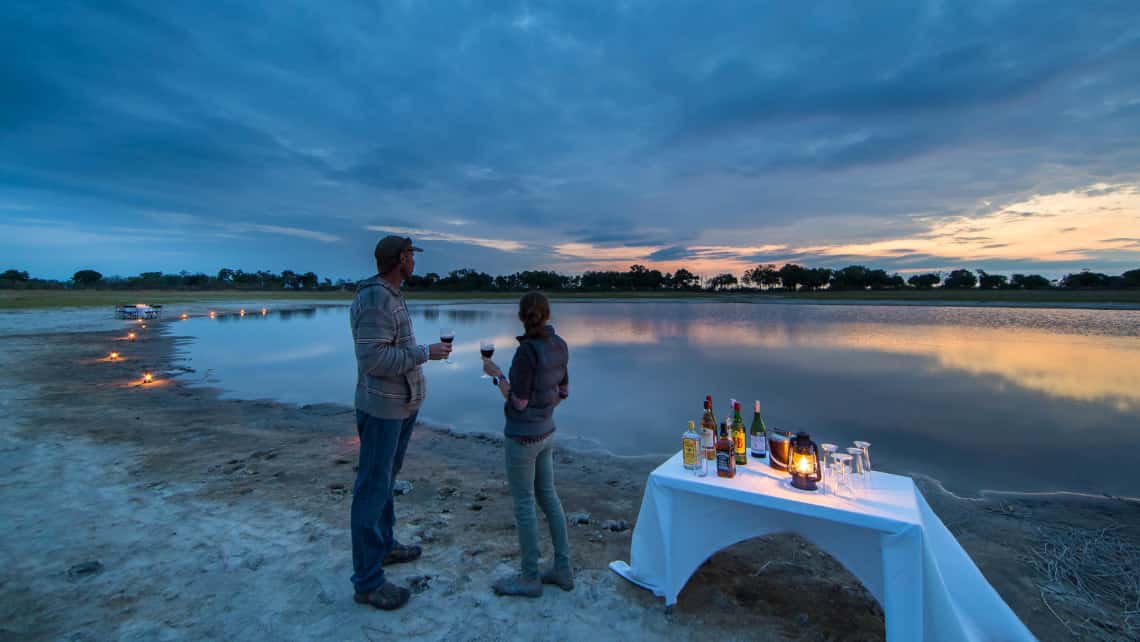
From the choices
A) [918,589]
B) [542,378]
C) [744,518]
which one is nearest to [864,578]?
[918,589]

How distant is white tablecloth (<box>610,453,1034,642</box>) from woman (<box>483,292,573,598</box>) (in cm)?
62

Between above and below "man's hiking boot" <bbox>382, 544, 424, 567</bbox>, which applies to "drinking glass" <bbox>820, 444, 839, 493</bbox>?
above

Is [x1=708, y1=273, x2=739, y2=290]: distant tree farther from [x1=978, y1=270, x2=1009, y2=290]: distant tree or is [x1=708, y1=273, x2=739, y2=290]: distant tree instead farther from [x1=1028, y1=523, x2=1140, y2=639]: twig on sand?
[x1=1028, y1=523, x2=1140, y2=639]: twig on sand

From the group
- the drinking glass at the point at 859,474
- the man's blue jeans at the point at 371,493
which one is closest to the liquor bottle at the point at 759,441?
the drinking glass at the point at 859,474

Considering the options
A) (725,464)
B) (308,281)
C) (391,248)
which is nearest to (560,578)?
(725,464)

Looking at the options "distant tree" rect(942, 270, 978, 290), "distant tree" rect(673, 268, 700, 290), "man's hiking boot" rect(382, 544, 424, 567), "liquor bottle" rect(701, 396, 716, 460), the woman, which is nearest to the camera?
the woman

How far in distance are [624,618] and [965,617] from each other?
1747mm

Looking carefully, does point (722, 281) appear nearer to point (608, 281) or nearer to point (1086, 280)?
point (608, 281)

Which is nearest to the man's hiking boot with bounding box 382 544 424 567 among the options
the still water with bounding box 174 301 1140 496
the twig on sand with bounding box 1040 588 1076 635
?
the still water with bounding box 174 301 1140 496

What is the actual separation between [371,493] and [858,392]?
36.8ft

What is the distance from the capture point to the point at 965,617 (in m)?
2.26

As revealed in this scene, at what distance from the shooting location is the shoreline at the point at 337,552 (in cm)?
277

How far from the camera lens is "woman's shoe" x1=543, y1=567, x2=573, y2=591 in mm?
3094

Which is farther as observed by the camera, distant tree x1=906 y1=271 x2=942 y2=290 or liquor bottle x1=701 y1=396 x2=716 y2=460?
distant tree x1=906 y1=271 x2=942 y2=290
